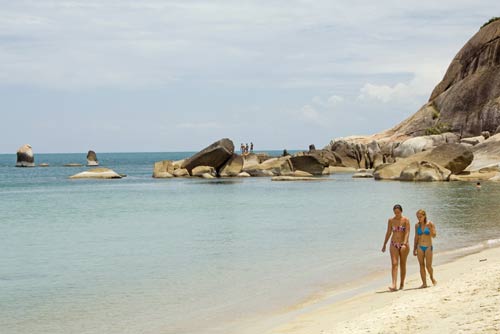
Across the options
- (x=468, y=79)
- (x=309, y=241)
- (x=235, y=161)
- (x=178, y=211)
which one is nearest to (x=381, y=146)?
(x=468, y=79)

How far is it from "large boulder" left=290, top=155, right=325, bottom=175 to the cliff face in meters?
20.0

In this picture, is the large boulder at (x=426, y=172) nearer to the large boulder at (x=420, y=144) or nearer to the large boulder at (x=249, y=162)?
the large boulder at (x=420, y=144)

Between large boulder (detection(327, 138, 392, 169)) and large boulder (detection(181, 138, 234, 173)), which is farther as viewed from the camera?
large boulder (detection(327, 138, 392, 169))

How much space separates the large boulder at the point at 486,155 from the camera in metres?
55.7

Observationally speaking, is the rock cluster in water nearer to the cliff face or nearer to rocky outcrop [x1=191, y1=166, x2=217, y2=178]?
rocky outcrop [x1=191, y1=166, x2=217, y2=178]

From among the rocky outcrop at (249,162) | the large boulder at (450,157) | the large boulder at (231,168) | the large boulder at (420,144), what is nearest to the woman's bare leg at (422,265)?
the large boulder at (450,157)

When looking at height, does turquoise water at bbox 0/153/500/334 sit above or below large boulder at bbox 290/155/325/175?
below

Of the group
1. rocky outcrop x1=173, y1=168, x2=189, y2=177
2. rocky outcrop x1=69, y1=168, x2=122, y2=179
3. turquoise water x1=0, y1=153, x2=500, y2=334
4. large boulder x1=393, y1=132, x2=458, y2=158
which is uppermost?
large boulder x1=393, y1=132, x2=458, y2=158

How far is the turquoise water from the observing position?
13242mm

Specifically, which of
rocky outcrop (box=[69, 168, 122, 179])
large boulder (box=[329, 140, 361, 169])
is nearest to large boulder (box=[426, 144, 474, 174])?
large boulder (box=[329, 140, 361, 169])

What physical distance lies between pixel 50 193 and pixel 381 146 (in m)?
42.3

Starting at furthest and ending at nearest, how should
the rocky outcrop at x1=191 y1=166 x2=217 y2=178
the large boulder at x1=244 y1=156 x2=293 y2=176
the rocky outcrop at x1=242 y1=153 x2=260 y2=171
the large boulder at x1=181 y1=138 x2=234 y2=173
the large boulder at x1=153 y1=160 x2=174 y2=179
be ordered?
the large boulder at x1=153 y1=160 x2=174 y2=179 → the rocky outcrop at x1=242 y1=153 x2=260 y2=171 → the rocky outcrop at x1=191 y1=166 x2=217 y2=178 → the large boulder at x1=244 y1=156 x2=293 y2=176 → the large boulder at x1=181 y1=138 x2=234 y2=173

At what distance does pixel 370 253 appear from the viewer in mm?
19656

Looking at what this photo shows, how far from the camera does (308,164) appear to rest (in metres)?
66.9
